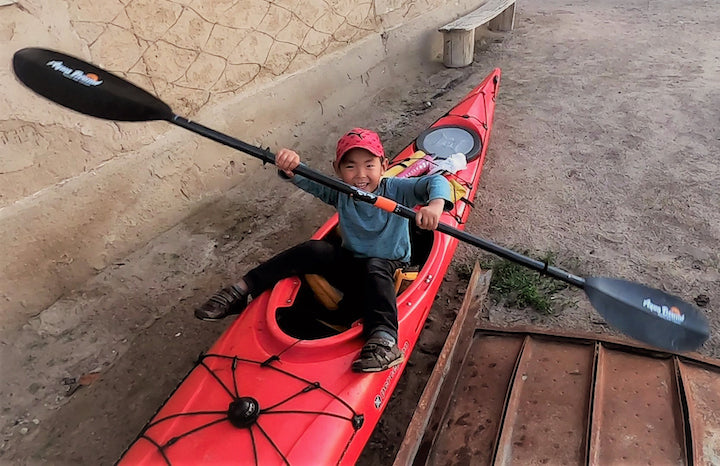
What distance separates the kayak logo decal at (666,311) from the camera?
2178mm

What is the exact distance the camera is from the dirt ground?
2607 millimetres

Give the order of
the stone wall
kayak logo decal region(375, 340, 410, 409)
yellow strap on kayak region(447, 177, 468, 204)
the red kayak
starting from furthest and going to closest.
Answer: yellow strap on kayak region(447, 177, 468, 204), the stone wall, kayak logo decal region(375, 340, 410, 409), the red kayak

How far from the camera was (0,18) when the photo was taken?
8.55ft

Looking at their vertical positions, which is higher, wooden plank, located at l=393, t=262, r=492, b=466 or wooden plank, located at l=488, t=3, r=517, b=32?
wooden plank, located at l=488, t=3, r=517, b=32

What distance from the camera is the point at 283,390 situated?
200cm

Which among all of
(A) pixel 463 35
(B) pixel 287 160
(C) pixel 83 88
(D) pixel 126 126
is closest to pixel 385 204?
(B) pixel 287 160

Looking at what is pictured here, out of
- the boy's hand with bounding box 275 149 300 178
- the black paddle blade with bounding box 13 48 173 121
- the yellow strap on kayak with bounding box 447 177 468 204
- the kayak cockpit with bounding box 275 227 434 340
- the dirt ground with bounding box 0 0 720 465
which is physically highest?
the black paddle blade with bounding box 13 48 173 121

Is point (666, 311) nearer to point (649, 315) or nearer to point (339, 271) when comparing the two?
point (649, 315)

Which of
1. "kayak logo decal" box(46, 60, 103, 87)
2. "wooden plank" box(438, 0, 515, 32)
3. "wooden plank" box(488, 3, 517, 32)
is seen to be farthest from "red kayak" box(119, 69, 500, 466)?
"wooden plank" box(488, 3, 517, 32)

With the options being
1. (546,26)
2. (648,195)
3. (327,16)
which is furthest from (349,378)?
(546,26)

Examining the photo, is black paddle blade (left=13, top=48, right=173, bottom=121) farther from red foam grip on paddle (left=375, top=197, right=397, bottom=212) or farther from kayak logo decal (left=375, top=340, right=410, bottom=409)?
kayak logo decal (left=375, top=340, right=410, bottom=409)

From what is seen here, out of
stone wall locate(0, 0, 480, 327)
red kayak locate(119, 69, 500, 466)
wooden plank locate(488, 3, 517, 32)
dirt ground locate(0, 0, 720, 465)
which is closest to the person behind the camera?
red kayak locate(119, 69, 500, 466)

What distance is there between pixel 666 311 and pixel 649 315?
3.1 inches

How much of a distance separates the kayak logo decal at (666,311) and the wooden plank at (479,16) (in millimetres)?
4293
